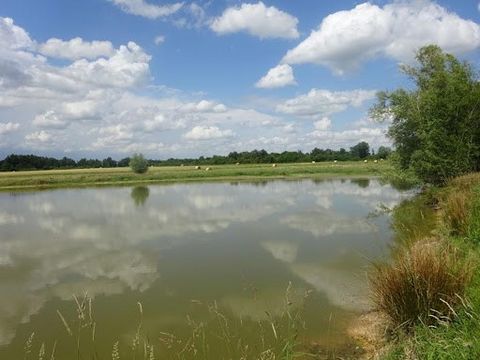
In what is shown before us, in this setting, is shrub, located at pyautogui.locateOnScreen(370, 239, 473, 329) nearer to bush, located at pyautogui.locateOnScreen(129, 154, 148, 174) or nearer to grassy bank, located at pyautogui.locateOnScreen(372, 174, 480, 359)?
grassy bank, located at pyautogui.locateOnScreen(372, 174, 480, 359)

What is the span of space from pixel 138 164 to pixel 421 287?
5567 cm

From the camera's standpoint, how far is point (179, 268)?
11266mm

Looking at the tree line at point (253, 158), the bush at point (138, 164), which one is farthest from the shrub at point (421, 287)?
the tree line at point (253, 158)

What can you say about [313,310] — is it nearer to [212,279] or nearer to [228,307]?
[228,307]

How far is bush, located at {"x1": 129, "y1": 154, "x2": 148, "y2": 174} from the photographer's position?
58.3 metres

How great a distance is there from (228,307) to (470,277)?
4234mm

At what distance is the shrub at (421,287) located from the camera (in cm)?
→ 489

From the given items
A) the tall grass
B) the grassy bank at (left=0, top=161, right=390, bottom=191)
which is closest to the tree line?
the grassy bank at (left=0, top=161, right=390, bottom=191)

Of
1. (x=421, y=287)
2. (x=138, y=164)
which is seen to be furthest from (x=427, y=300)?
(x=138, y=164)

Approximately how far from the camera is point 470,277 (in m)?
5.05

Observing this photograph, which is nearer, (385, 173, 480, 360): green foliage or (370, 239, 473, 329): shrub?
(385, 173, 480, 360): green foliage

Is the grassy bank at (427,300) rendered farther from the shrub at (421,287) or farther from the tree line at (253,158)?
the tree line at (253,158)

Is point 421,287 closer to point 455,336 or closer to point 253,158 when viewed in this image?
point 455,336

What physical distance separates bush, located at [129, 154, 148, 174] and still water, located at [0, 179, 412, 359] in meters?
35.9
